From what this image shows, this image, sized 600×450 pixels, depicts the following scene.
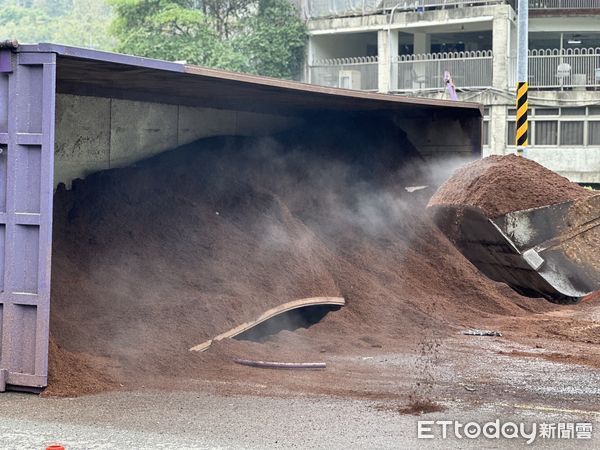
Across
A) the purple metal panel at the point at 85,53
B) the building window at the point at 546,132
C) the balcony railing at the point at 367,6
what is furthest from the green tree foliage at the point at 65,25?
the purple metal panel at the point at 85,53

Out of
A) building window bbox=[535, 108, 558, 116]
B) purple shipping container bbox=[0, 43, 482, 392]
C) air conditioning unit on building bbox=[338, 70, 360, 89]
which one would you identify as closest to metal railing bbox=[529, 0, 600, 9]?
building window bbox=[535, 108, 558, 116]

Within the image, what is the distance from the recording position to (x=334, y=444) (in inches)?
265

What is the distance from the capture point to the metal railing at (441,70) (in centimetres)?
3219

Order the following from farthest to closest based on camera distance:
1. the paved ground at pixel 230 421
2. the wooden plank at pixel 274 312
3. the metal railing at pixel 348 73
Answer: the metal railing at pixel 348 73, the wooden plank at pixel 274 312, the paved ground at pixel 230 421

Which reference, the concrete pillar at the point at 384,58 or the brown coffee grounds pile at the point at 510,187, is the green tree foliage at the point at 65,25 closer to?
the concrete pillar at the point at 384,58

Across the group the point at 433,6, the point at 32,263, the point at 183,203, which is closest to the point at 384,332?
the point at 183,203

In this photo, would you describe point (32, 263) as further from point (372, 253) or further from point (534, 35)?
point (534, 35)

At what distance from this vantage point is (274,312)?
10297mm

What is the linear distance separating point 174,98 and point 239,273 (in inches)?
119

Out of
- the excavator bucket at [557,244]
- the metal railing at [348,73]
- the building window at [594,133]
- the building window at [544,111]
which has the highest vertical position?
the metal railing at [348,73]

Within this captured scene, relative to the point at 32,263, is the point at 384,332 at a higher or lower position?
lower

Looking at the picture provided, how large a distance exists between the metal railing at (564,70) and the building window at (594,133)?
4.06 ft

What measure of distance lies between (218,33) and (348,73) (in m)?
4.90

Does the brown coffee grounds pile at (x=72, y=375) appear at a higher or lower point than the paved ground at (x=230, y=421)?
higher
